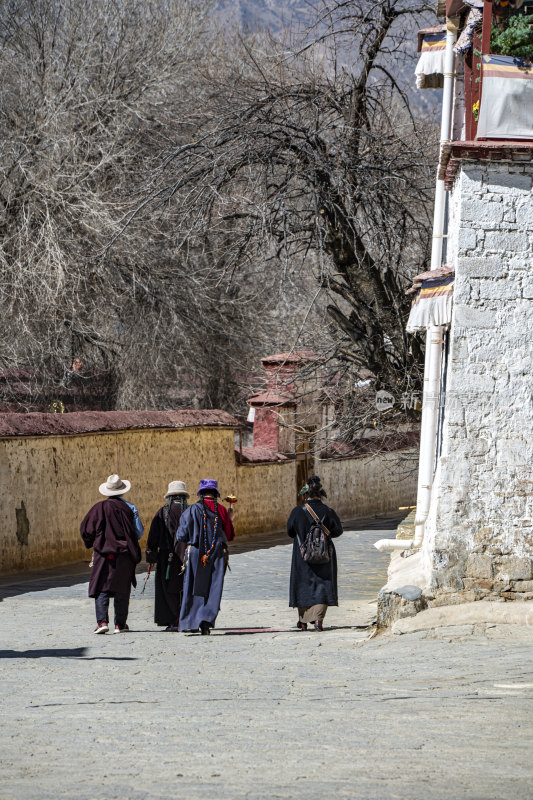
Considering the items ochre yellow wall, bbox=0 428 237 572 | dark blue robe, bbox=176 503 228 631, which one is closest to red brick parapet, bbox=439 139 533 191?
dark blue robe, bbox=176 503 228 631

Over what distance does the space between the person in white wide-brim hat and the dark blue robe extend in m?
0.55

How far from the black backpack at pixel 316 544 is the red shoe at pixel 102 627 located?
2.00 meters

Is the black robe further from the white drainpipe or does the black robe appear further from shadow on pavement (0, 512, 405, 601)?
shadow on pavement (0, 512, 405, 601)

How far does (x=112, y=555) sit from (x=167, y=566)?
55cm

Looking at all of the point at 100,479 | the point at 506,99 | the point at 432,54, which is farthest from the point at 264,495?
the point at 506,99

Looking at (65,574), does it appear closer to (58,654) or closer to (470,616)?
(58,654)

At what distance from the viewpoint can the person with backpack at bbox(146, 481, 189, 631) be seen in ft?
36.6

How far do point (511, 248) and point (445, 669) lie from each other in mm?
3955

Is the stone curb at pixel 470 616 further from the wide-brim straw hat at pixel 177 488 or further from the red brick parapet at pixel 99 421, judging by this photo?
the red brick parapet at pixel 99 421

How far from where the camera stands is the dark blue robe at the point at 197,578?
425 inches

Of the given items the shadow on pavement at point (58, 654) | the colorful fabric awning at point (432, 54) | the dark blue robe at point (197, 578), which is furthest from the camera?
the colorful fabric awning at point (432, 54)

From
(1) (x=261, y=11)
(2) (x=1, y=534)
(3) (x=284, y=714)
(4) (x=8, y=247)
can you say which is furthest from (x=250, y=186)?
(1) (x=261, y=11)

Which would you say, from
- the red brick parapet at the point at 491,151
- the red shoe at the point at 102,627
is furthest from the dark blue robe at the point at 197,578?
the red brick parapet at the point at 491,151

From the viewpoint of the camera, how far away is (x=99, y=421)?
18.1 meters
